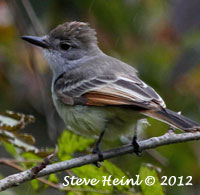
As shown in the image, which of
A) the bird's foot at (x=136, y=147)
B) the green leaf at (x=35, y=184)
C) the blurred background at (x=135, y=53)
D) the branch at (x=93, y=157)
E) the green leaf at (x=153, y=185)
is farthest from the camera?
the blurred background at (x=135, y=53)

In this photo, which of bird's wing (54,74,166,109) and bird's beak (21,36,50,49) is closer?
bird's wing (54,74,166,109)

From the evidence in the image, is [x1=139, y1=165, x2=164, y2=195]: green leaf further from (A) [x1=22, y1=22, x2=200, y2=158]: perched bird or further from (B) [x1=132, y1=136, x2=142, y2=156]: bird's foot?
(B) [x1=132, y1=136, x2=142, y2=156]: bird's foot

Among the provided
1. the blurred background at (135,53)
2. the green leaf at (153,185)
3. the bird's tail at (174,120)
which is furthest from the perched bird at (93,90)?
the green leaf at (153,185)

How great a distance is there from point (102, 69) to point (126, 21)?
2.35 feet

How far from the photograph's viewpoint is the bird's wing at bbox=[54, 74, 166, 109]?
3547 mm

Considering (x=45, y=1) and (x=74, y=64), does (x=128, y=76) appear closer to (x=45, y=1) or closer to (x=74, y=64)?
(x=74, y=64)

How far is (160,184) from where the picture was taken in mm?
3045

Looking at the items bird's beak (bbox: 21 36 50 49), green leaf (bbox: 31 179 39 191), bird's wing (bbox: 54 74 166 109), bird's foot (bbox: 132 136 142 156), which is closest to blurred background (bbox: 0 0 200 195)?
bird's beak (bbox: 21 36 50 49)

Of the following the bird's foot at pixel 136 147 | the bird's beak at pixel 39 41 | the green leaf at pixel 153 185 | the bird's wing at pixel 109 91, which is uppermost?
the bird's beak at pixel 39 41

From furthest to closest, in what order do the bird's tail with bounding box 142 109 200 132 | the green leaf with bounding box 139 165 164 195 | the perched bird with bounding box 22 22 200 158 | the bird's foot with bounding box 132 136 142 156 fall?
the bird's foot with bounding box 132 136 142 156 < the perched bird with bounding box 22 22 200 158 < the bird's tail with bounding box 142 109 200 132 < the green leaf with bounding box 139 165 164 195

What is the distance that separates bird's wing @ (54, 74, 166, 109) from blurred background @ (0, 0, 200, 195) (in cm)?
39

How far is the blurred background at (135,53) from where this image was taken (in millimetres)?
4359

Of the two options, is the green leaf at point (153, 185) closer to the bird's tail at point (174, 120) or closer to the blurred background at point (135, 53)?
the bird's tail at point (174, 120)

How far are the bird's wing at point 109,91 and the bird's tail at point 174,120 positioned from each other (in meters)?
0.07
